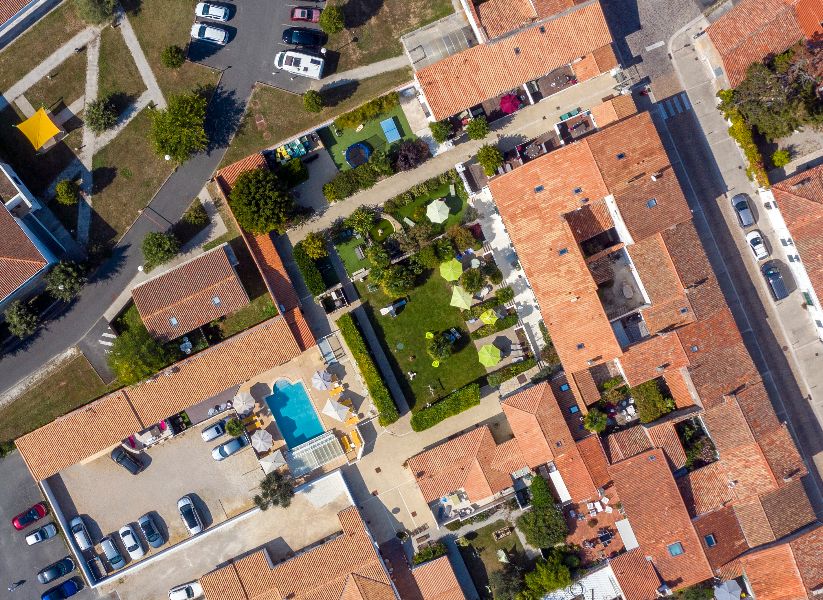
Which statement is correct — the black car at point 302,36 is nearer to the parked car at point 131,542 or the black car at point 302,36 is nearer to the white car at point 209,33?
the white car at point 209,33

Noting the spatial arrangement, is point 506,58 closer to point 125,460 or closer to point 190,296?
point 190,296

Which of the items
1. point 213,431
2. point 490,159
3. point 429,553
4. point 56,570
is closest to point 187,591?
point 56,570

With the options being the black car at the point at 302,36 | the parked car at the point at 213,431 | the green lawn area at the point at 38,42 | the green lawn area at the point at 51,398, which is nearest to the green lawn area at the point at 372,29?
the black car at the point at 302,36

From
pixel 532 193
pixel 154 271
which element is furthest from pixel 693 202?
pixel 154 271

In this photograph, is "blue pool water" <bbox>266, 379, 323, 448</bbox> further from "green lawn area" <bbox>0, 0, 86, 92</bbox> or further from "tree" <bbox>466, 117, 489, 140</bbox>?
"green lawn area" <bbox>0, 0, 86, 92</bbox>

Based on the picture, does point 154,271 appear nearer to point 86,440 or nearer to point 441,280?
point 86,440
